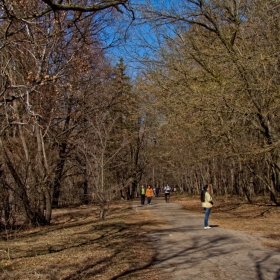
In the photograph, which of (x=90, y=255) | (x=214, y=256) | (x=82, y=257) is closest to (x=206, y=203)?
(x=214, y=256)

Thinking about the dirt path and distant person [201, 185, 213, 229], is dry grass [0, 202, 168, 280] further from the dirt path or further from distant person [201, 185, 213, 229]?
distant person [201, 185, 213, 229]

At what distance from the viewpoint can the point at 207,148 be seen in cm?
1806

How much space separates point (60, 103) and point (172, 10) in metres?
8.17

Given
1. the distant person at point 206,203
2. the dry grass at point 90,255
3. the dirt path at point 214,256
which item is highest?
the distant person at point 206,203

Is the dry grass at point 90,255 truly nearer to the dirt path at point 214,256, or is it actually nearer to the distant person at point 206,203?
the dirt path at point 214,256

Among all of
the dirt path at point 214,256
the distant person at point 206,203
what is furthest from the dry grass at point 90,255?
the distant person at point 206,203

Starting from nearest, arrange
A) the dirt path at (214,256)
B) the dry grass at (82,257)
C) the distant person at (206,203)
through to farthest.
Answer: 1. the dirt path at (214,256)
2. the dry grass at (82,257)
3. the distant person at (206,203)

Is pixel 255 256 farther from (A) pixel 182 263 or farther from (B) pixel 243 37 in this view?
(B) pixel 243 37

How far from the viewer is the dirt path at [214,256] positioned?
6.23m

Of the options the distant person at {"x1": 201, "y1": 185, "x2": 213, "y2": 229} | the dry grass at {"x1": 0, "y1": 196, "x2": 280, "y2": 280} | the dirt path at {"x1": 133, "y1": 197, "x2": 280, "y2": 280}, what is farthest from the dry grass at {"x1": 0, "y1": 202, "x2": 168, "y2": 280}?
the distant person at {"x1": 201, "y1": 185, "x2": 213, "y2": 229}

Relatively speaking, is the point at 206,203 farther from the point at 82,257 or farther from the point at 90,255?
the point at 82,257

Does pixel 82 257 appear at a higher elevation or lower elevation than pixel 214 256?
higher

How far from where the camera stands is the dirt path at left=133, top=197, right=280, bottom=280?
6230 millimetres

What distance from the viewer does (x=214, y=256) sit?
25.4ft
